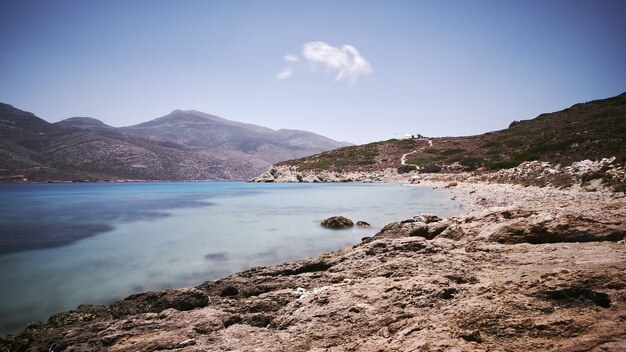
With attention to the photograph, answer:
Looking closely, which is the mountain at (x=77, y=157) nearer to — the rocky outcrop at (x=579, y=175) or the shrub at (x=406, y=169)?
the shrub at (x=406, y=169)

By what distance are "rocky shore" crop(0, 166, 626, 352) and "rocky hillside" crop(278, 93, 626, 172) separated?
38.5 m

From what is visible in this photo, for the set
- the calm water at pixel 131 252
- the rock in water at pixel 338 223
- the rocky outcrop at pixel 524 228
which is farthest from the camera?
the rock in water at pixel 338 223

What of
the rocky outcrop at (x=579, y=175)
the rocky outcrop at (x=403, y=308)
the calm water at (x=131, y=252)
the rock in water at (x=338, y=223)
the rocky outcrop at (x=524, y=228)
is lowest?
the calm water at (x=131, y=252)

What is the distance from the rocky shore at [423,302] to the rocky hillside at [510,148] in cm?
3848

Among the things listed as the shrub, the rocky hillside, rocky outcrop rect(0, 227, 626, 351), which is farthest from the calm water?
the shrub

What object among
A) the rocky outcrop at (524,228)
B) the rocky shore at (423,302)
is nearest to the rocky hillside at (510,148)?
the rocky outcrop at (524,228)

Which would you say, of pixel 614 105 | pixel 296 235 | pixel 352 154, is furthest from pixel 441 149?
pixel 296 235

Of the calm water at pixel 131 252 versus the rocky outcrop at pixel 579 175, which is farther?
the rocky outcrop at pixel 579 175

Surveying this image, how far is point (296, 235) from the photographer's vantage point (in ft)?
58.3

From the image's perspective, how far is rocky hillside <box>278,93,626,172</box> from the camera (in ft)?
157

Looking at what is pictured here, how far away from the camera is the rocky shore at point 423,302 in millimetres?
3137

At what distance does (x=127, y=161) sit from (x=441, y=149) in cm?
14822

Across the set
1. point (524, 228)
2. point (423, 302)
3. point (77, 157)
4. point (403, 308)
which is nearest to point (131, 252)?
point (403, 308)

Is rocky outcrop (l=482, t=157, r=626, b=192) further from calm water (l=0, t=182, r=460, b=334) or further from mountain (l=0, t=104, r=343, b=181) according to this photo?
mountain (l=0, t=104, r=343, b=181)
